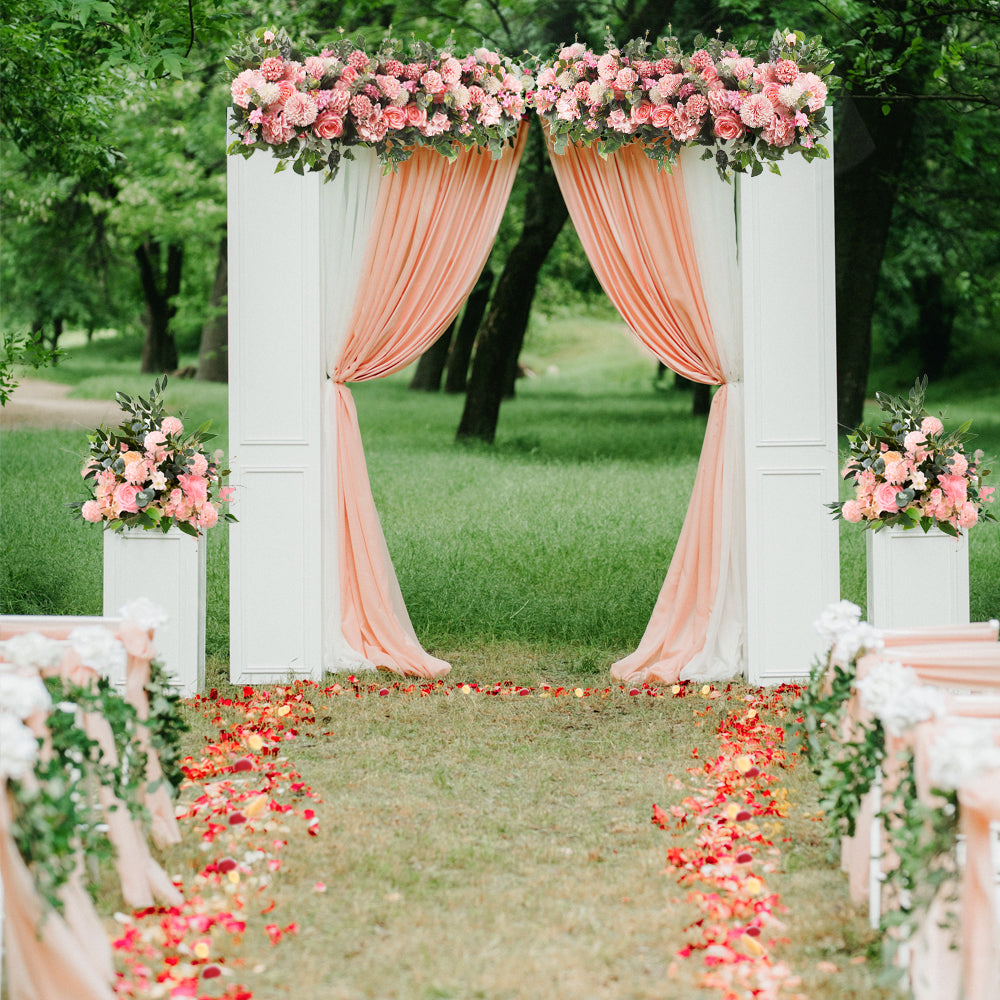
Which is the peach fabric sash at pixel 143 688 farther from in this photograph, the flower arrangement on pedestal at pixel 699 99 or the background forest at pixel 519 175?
the flower arrangement on pedestal at pixel 699 99

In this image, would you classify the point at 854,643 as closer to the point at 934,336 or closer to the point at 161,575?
the point at 161,575

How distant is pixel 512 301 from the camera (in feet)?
38.1

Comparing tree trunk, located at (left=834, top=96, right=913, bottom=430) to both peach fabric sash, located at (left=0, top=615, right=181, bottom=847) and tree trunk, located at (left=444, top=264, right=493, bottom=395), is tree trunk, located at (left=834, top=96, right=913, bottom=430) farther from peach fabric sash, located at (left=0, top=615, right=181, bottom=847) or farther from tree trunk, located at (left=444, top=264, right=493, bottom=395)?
peach fabric sash, located at (left=0, top=615, right=181, bottom=847)

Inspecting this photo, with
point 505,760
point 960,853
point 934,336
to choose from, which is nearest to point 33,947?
point 960,853

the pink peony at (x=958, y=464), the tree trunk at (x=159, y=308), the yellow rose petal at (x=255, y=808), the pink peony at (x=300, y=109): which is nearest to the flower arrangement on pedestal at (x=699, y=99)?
the pink peony at (x=300, y=109)

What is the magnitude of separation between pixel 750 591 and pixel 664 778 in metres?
1.51

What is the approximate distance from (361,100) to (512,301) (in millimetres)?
6374

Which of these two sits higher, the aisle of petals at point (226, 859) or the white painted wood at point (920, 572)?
the white painted wood at point (920, 572)

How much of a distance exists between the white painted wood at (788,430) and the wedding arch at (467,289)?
1 cm

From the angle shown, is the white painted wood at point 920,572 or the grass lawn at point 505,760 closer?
the grass lawn at point 505,760

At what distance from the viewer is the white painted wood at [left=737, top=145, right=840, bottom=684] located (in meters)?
5.55

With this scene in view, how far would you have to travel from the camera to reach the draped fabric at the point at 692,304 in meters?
5.64

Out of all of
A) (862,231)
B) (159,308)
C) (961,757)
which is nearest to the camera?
(961,757)

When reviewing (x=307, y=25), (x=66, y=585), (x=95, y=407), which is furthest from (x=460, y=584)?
(x=95, y=407)
